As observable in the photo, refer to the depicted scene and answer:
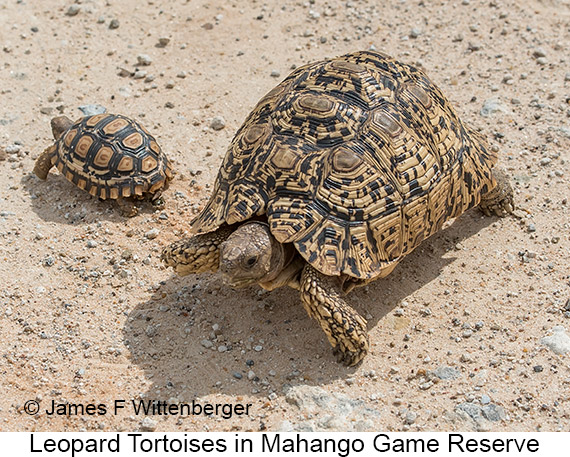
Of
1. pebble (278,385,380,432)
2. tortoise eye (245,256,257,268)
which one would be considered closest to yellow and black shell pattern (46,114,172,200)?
tortoise eye (245,256,257,268)

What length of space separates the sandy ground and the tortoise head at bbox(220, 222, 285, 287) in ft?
2.01

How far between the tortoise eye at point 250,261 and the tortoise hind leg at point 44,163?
2.76 m

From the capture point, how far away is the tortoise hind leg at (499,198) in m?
5.90

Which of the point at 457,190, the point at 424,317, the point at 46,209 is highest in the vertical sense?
the point at 457,190

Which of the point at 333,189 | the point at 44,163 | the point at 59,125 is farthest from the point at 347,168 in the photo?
the point at 59,125

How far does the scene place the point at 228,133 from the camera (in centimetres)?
708

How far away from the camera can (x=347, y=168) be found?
15.8 feet

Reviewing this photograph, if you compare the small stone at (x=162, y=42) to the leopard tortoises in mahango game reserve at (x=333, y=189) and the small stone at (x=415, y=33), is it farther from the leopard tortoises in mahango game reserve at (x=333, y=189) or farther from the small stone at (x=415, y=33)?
the leopard tortoises in mahango game reserve at (x=333, y=189)

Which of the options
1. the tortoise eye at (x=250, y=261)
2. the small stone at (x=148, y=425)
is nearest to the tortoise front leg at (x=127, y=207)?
the tortoise eye at (x=250, y=261)

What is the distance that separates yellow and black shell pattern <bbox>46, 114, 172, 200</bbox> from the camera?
244 inches

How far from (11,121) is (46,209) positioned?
4.61 feet

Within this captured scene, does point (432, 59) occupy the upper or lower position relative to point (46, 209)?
upper
